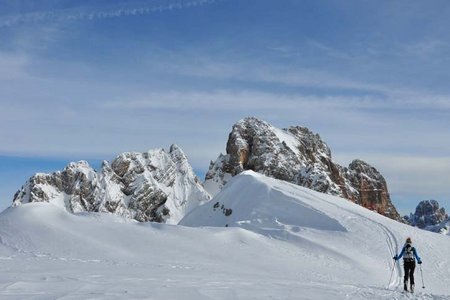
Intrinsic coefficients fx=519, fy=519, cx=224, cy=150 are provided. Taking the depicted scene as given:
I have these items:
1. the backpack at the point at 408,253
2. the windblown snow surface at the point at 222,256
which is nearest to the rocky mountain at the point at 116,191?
the windblown snow surface at the point at 222,256

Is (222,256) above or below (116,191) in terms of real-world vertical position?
below

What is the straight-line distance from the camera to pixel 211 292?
13992mm

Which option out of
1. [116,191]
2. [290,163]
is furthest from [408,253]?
[116,191]

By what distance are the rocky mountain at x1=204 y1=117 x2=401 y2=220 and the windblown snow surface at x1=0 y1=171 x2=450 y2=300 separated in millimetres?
66991

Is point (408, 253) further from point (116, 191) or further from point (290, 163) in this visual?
point (116, 191)

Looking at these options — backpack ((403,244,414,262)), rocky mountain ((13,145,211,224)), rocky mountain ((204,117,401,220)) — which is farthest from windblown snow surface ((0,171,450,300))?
rocky mountain ((13,145,211,224))

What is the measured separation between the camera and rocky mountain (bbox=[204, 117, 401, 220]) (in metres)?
115

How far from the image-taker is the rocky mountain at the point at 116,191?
383ft

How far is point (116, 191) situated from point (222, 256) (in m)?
95.2

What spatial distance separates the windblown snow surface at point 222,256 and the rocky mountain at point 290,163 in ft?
220

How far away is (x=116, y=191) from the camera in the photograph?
386 feet

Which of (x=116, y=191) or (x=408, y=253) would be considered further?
(x=116, y=191)

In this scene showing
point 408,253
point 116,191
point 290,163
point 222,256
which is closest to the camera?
point 408,253

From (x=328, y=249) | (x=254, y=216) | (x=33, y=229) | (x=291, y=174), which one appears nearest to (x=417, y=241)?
(x=328, y=249)
